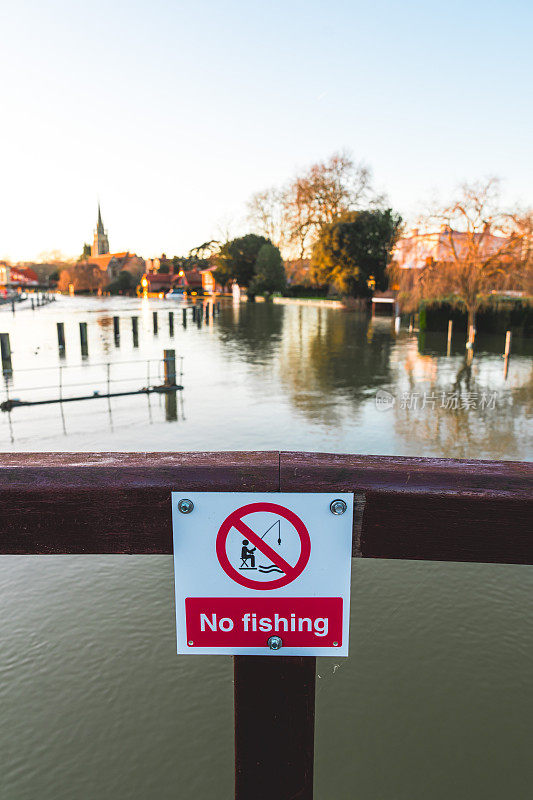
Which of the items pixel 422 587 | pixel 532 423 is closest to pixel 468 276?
pixel 532 423

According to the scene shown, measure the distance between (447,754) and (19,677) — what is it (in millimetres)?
3707

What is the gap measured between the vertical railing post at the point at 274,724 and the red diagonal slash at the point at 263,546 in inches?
8.8

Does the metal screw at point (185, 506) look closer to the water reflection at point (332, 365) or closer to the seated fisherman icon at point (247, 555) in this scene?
the seated fisherman icon at point (247, 555)

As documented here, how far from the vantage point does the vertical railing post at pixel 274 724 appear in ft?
4.37

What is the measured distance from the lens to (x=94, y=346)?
31.3 meters

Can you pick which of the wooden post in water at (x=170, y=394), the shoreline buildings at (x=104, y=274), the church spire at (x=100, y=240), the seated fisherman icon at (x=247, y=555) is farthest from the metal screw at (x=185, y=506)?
the church spire at (x=100, y=240)

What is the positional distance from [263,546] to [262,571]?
0.21 ft

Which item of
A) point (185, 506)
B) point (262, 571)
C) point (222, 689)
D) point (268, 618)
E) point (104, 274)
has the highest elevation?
point (104, 274)

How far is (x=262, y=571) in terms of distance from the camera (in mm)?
1284

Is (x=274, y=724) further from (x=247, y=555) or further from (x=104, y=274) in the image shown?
(x=104, y=274)

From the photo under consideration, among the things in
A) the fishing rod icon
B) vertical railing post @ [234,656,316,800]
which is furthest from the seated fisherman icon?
vertical railing post @ [234,656,316,800]

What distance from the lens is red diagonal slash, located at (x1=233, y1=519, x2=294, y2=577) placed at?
1.25 m

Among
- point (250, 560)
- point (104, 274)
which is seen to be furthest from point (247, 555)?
point (104, 274)

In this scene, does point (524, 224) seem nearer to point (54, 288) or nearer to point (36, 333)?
point (36, 333)
